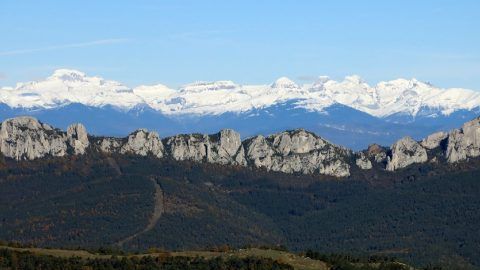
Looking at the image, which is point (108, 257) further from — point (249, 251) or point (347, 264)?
point (347, 264)

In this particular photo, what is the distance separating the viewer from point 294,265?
18788 cm

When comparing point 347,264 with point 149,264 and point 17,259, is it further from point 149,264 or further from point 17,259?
point 17,259

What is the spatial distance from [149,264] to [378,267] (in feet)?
104

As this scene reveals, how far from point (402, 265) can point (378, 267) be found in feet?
12.4

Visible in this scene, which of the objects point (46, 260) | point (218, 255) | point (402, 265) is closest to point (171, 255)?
point (218, 255)

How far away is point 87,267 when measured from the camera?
591 feet

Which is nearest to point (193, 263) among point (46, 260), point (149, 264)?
point (149, 264)

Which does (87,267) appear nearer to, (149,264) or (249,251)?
(149,264)

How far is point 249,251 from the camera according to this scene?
19875cm

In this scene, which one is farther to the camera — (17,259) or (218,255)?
(218,255)

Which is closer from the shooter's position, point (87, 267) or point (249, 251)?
point (87, 267)

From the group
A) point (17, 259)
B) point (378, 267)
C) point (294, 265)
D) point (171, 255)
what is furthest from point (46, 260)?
point (378, 267)

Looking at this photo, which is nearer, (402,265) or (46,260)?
(46,260)

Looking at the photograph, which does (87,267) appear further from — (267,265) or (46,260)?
(267,265)
